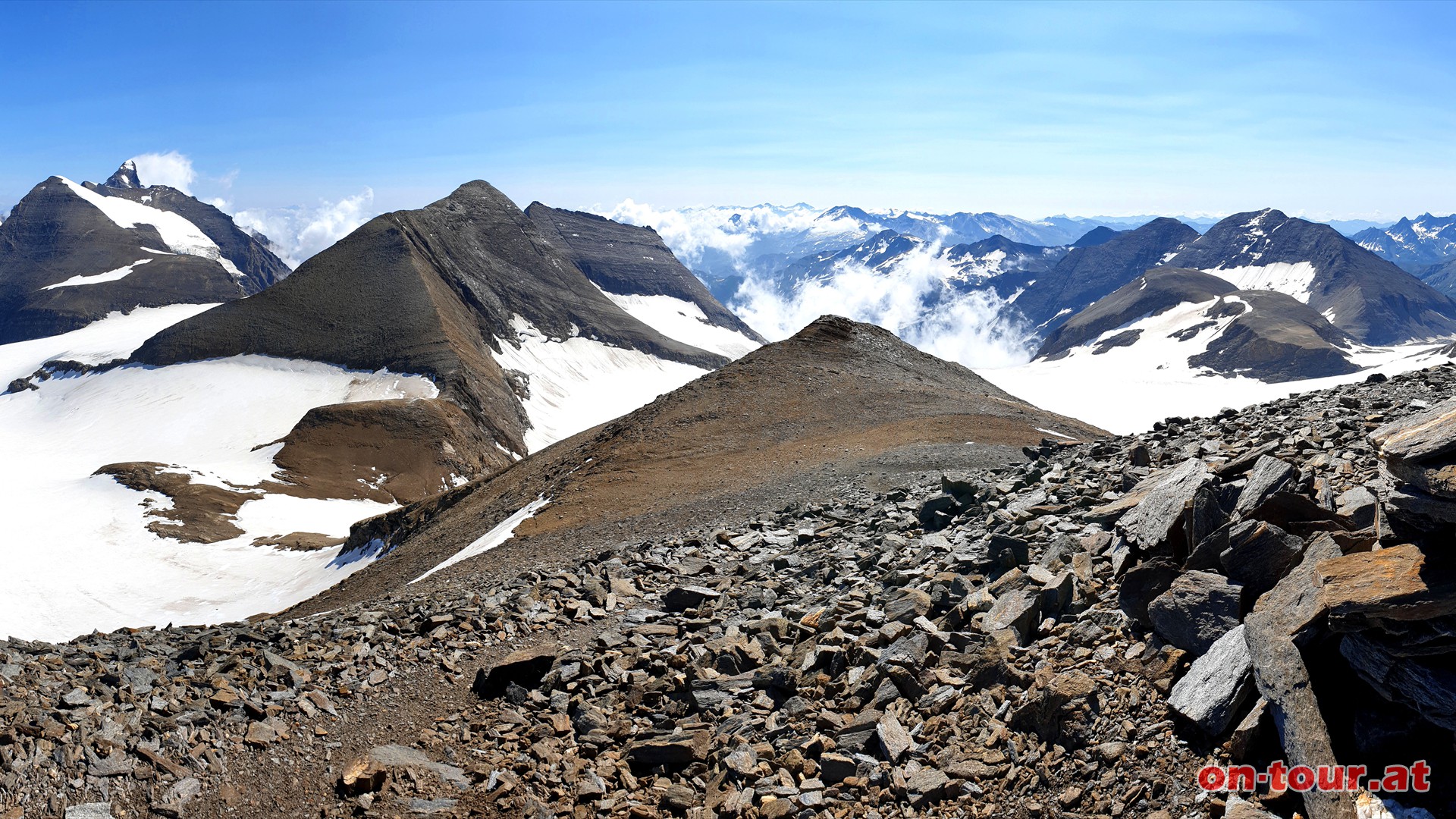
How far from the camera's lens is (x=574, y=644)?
45.2 feet

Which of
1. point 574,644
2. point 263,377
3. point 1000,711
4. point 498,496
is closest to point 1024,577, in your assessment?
point 1000,711

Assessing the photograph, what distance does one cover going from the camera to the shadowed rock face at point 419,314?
11519 centimetres

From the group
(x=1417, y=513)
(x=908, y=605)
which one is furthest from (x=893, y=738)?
(x=1417, y=513)

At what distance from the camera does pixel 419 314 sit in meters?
125

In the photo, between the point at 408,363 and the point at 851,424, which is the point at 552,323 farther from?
the point at 851,424

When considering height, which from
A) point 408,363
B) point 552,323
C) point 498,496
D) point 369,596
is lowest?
point 369,596

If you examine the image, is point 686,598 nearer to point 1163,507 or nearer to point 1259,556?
point 1163,507

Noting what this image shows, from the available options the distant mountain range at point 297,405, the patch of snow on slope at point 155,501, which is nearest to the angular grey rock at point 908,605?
the patch of snow on slope at point 155,501

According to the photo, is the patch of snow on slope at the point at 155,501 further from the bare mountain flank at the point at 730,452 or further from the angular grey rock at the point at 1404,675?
the angular grey rock at the point at 1404,675

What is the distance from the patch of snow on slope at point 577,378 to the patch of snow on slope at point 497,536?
89.2 m

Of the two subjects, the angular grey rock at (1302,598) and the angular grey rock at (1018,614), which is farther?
the angular grey rock at (1018,614)

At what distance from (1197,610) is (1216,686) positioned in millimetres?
1144

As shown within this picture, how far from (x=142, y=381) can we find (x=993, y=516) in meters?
138

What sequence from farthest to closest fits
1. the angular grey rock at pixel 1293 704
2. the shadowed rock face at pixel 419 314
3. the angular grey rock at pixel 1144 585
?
the shadowed rock face at pixel 419 314, the angular grey rock at pixel 1144 585, the angular grey rock at pixel 1293 704
